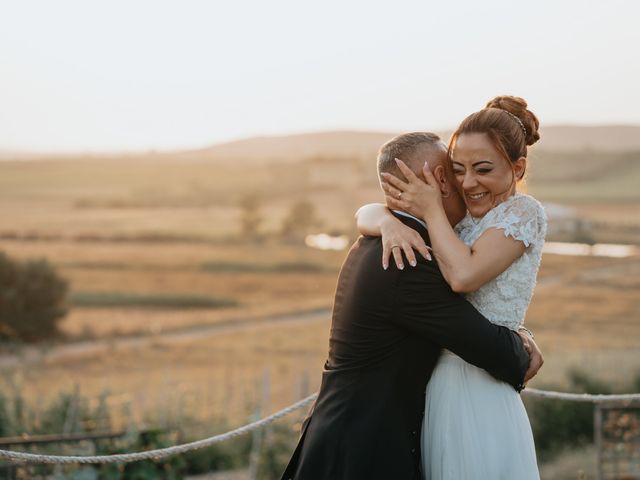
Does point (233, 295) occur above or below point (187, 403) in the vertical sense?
below

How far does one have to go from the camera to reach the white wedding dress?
2.91 m

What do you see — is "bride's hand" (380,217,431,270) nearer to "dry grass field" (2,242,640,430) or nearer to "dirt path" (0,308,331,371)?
"dry grass field" (2,242,640,430)

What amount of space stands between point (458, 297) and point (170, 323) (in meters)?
37.5

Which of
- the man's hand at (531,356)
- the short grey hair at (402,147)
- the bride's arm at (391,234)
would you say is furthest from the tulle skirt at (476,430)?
the short grey hair at (402,147)

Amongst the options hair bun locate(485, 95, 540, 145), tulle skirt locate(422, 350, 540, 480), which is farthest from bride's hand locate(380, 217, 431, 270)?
hair bun locate(485, 95, 540, 145)

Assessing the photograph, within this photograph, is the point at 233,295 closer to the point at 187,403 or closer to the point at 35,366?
the point at 35,366

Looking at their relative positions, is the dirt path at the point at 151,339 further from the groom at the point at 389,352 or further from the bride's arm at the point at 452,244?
the bride's arm at the point at 452,244

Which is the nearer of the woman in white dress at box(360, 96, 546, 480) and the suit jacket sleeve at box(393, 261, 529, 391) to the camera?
the suit jacket sleeve at box(393, 261, 529, 391)

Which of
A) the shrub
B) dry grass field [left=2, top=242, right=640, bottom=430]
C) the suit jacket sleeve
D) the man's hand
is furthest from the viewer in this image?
the shrub

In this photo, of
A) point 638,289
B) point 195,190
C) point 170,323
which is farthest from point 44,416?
point 195,190

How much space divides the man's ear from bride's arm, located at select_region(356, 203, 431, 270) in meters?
0.19

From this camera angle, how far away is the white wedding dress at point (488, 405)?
2.91 meters

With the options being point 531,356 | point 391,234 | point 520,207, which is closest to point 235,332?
point 531,356

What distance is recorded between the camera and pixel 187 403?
47.5 feet
